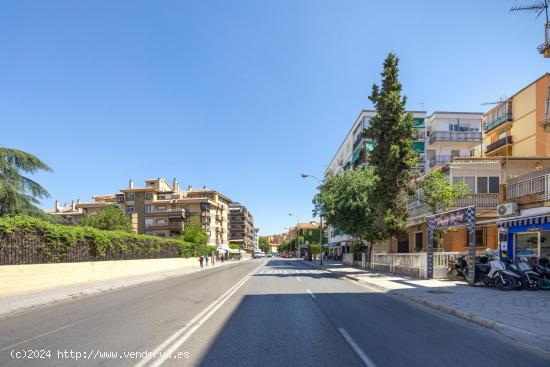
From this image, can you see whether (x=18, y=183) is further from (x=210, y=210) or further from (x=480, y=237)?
(x=210, y=210)

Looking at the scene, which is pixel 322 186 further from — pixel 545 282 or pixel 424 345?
pixel 424 345

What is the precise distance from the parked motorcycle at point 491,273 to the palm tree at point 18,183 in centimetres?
2437

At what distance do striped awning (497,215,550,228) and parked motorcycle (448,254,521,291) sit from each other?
6.51 ft

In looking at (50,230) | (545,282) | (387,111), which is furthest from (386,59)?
(50,230)

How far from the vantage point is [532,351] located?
7094 mm

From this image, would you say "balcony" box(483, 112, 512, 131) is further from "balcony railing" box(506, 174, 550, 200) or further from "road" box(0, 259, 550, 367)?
"road" box(0, 259, 550, 367)

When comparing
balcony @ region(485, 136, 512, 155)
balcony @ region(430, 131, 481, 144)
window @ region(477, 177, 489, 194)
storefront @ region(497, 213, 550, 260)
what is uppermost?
balcony @ region(430, 131, 481, 144)

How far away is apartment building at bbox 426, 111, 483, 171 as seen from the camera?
59375 millimetres

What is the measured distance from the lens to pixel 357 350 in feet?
22.5

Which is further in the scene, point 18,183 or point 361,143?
point 361,143

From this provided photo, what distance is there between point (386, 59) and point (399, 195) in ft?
32.3

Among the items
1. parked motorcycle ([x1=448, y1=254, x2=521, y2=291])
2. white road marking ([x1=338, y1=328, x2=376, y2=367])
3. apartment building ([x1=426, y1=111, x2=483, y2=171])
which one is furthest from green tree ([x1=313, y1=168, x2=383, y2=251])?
apartment building ([x1=426, y1=111, x2=483, y2=171])

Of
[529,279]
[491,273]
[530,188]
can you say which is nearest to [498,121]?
[530,188]

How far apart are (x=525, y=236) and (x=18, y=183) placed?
2785 cm
